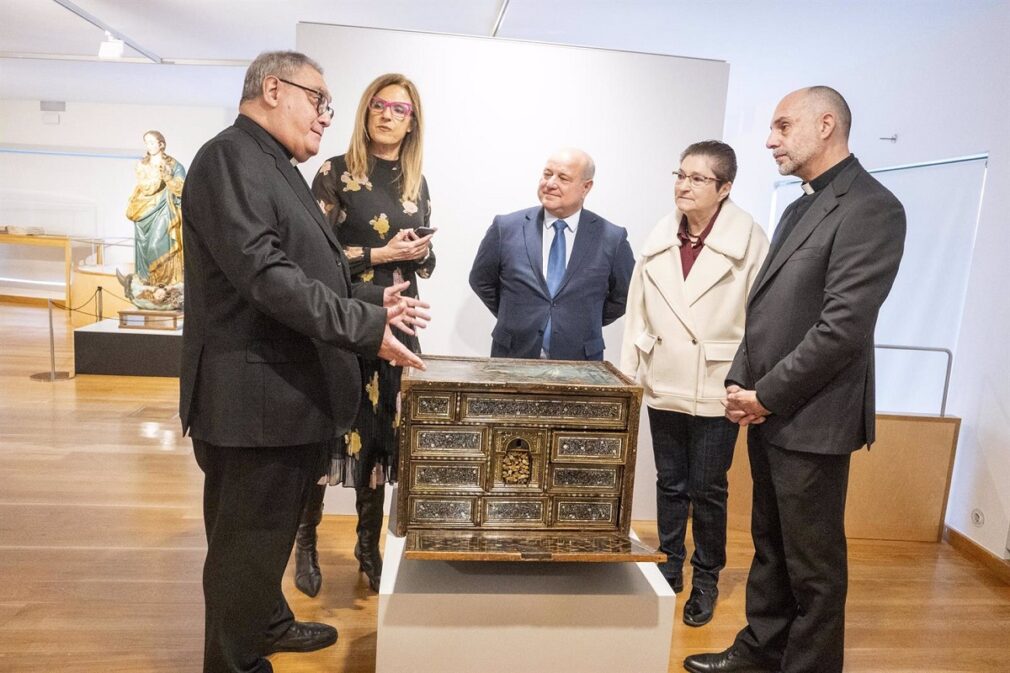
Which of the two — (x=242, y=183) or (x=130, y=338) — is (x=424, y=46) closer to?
(x=242, y=183)

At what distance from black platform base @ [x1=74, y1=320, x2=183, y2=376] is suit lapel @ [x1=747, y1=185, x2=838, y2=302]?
5.21 meters

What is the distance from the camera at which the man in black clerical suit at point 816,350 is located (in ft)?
6.79

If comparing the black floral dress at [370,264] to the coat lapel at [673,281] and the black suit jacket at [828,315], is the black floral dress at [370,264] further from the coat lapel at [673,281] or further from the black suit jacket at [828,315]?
the black suit jacket at [828,315]

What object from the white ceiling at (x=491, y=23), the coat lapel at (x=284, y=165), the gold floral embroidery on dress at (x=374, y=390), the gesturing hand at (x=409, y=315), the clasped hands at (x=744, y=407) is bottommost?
the gold floral embroidery on dress at (x=374, y=390)

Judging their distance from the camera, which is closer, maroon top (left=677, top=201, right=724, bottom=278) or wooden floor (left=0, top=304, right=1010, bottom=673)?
wooden floor (left=0, top=304, right=1010, bottom=673)

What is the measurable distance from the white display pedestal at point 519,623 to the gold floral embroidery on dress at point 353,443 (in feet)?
2.30

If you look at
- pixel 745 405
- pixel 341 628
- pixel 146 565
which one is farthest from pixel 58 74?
pixel 745 405

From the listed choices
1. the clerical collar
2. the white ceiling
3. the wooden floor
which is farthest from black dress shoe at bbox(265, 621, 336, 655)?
the white ceiling

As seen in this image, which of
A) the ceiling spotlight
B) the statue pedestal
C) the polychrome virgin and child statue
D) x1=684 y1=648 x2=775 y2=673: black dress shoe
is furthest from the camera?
the polychrome virgin and child statue

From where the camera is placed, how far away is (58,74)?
816 cm

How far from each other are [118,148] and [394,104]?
30.4ft

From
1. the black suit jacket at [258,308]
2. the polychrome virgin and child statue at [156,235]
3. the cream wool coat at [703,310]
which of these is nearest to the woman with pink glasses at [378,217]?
the black suit jacket at [258,308]

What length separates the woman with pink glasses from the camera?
2.63 m

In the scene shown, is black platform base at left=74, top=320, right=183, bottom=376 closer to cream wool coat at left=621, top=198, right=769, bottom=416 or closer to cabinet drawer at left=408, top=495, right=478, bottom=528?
cream wool coat at left=621, top=198, right=769, bottom=416
